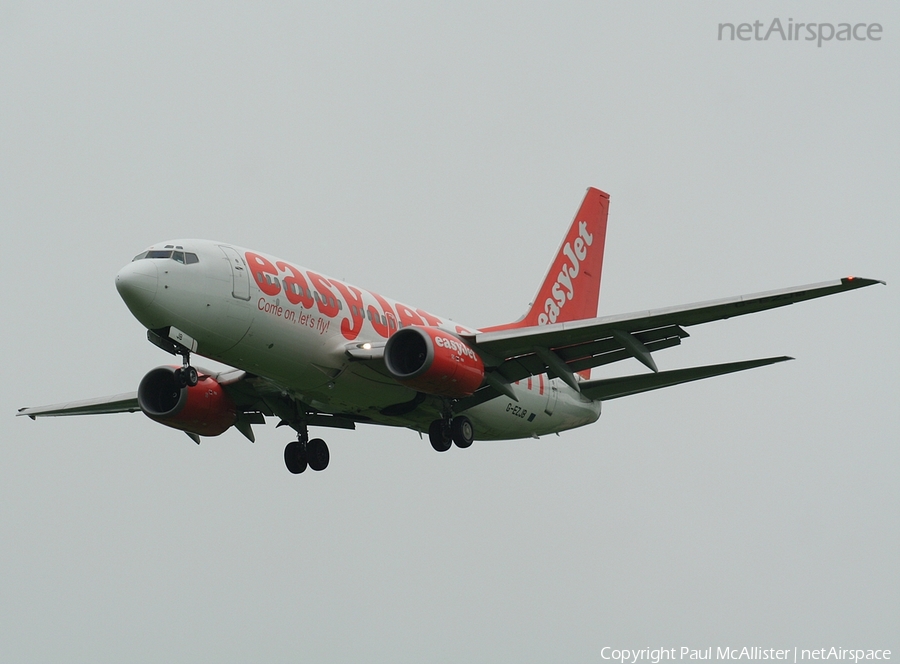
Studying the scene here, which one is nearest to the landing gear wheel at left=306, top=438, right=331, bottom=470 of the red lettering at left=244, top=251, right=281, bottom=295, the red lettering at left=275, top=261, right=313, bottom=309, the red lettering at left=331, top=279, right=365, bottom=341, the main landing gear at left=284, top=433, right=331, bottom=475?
the main landing gear at left=284, top=433, right=331, bottom=475

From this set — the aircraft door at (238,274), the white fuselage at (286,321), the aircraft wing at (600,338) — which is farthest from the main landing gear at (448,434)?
the aircraft door at (238,274)

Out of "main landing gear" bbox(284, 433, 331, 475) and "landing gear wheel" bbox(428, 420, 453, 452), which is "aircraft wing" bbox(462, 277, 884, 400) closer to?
"landing gear wheel" bbox(428, 420, 453, 452)

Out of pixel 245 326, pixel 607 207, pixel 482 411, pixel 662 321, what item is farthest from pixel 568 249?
pixel 245 326

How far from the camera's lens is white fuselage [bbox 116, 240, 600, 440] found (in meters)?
29.6

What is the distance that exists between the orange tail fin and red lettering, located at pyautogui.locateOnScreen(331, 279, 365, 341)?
7.71 meters

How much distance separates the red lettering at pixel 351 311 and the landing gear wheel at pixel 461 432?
13.8 ft

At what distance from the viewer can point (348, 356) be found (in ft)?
107

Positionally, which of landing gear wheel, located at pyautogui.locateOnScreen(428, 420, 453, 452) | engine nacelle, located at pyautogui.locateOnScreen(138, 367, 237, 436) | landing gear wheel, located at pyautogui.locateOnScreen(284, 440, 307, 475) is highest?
engine nacelle, located at pyautogui.locateOnScreen(138, 367, 237, 436)

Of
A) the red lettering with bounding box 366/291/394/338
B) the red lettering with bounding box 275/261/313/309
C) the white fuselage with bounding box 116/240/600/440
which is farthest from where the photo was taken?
the red lettering with bounding box 366/291/394/338

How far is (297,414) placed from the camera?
37031mm

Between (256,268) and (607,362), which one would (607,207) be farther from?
(256,268)

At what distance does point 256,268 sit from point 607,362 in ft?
33.8

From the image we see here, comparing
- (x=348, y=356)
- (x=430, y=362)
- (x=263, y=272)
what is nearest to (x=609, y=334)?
(x=430, y=362)

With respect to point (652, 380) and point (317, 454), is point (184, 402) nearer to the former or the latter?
point (317, 454)
